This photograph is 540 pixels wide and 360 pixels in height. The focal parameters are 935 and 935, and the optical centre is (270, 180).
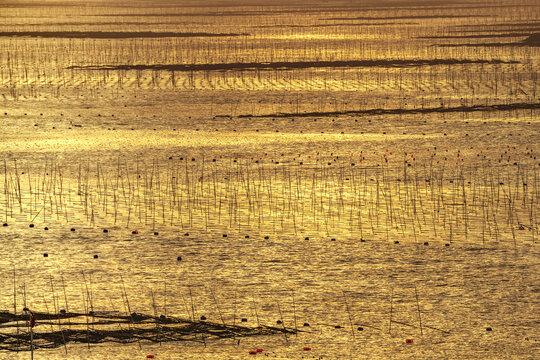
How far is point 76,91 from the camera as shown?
104 feet

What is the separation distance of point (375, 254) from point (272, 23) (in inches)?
2040

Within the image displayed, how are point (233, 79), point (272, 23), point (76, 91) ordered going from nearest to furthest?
1. point (76, 91)
2. point (233, 79)
3. point (272, 23)

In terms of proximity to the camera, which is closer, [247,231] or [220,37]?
[247,231]

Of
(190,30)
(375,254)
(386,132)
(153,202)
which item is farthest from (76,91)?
(190,30)

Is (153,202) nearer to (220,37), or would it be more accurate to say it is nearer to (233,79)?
(233,79)

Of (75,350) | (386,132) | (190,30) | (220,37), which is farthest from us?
(190,30)

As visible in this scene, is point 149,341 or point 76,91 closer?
A: point 149,341

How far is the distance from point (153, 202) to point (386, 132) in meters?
8.89

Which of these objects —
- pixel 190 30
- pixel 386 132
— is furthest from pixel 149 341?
pixel 190 30

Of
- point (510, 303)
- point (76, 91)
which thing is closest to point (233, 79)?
point (76, 91)

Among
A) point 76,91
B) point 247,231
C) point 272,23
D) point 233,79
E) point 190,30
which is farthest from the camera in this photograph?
point 272,23

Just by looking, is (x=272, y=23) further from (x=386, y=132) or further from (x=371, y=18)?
(x=386, y=132)

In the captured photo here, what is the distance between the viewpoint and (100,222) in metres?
16.2

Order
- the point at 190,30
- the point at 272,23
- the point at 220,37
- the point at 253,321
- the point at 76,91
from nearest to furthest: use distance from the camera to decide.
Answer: the point at 253,321
the point at 76,91
the point at 220,37
the point at 190,30
the point at 272,23
